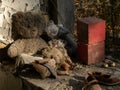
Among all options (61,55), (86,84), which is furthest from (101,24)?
(86,84)

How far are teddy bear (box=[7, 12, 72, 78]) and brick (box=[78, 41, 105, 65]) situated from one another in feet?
0.74

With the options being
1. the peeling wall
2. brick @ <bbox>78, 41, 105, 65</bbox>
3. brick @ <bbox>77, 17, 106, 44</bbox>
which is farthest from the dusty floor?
the peeling wall

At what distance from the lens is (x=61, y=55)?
4930mm

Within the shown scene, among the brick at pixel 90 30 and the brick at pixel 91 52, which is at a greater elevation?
the brick at pixel 90 30

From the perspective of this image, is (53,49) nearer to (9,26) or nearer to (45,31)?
(45,31)

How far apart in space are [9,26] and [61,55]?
0.99 meters

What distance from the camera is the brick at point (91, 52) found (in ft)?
16.4

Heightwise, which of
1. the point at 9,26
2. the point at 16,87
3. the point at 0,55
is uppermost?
the point at 9,26

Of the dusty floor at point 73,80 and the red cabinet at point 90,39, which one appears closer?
the dusty floor at point 73,80

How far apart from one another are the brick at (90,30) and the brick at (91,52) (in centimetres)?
6

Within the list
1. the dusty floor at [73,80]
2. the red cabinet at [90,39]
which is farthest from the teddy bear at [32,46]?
the red cabinet at [90,39]

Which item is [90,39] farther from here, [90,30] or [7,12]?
[7,12]

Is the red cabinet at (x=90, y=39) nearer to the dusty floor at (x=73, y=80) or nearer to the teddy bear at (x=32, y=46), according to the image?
the dusty floor at (x=73, y=80)

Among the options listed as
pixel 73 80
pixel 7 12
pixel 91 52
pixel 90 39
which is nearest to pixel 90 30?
pixel 90 39
